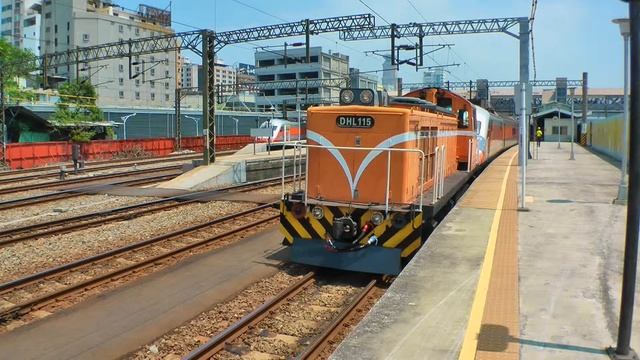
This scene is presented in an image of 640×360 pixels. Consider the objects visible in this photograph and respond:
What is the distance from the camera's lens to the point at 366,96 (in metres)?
8.54

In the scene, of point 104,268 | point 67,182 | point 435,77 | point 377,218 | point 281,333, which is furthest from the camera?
point 435,77

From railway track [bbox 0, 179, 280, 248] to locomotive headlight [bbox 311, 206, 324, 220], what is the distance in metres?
6.69

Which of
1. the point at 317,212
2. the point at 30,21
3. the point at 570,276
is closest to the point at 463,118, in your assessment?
the point at 317,212

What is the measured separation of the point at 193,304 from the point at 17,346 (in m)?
2.08

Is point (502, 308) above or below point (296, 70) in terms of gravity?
below

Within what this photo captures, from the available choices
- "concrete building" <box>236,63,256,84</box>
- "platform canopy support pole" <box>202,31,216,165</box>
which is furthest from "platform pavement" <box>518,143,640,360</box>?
"concrete building" <box>236,63,256,84</box>

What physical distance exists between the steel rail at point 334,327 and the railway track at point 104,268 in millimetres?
3750

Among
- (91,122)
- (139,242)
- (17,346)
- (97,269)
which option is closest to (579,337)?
(17,346)

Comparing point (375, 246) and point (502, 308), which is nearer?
point (502, 308)

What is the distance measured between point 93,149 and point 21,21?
103892 mm

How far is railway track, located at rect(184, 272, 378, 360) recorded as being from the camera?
557cm

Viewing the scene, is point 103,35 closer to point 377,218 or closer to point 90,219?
point 90,219

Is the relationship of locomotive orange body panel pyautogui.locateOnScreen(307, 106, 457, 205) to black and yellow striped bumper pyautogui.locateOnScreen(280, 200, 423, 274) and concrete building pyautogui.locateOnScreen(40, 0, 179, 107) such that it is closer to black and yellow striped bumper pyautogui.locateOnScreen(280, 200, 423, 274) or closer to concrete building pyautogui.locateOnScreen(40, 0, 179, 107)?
black and yellow striped bumper pyautogui.locateOnScreen(280, 200, 423, 274)

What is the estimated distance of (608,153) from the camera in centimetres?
3130
